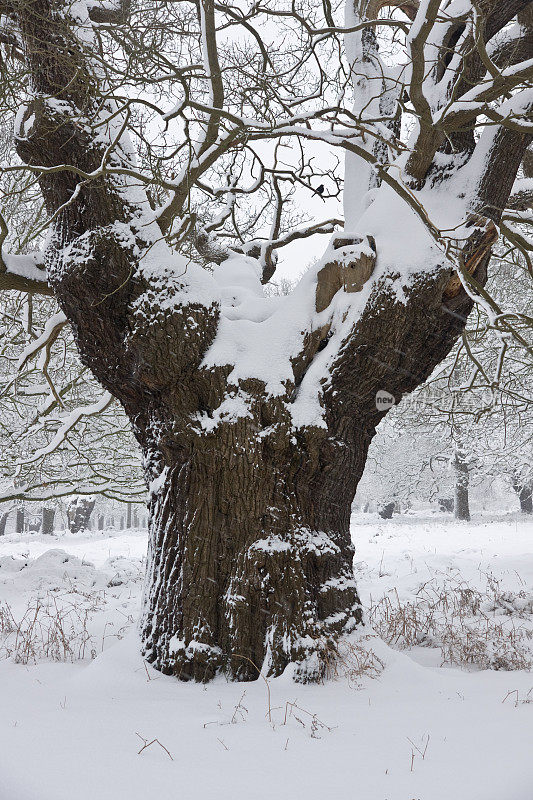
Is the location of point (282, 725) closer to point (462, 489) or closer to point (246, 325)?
point (246, 325)

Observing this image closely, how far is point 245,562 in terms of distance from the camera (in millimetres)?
3363

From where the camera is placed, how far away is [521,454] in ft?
47.6

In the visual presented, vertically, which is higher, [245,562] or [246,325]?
[246,325]

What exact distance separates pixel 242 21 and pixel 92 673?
464 cm

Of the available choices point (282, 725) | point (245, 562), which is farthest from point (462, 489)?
point (282, 725)

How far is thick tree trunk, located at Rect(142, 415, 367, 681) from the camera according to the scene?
3.25 m

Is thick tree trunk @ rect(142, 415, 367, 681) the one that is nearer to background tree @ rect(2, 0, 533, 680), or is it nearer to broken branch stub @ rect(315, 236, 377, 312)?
background tree @ rect(2, 0, 533, 680)

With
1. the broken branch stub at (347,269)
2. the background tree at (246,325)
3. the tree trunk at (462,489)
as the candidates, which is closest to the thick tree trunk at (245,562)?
the background tree at (246,325)

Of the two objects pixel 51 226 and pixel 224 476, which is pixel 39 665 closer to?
pixel 224 476

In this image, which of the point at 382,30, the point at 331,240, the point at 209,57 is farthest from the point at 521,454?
the point at 209,57

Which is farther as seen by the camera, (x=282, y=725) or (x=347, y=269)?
(x=347, y=269)

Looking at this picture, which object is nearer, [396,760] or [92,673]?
[396,760]

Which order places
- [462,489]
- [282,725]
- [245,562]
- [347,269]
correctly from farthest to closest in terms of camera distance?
[462,489] < [347,269] < [245,562] < [282,725]

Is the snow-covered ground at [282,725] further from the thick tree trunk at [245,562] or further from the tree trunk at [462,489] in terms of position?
the tree trunk at [462,489]
